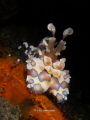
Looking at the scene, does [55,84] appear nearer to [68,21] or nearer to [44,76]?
[44,76]

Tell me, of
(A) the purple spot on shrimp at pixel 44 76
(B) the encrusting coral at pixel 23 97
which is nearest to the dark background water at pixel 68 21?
(A) the purple spot on shrimp at pixel 44 76

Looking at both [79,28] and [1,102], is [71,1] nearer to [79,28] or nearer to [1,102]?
[79,28]

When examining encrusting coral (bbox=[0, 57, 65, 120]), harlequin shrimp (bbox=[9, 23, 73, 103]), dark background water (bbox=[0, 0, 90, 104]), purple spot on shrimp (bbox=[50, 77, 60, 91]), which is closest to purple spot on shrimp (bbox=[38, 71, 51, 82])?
harlequin shrimp (bbox=[9, 23, 73, 103])

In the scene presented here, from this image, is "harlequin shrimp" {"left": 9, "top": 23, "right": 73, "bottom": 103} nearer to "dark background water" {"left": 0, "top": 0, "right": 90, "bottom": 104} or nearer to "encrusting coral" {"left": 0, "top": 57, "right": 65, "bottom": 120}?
"encrusting coral" {"left": 0, "top": 57, "right": 65, "bottom": 120}

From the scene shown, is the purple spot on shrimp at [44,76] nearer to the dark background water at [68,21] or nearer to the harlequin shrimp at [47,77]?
the harlequin shrimp at [47,77]

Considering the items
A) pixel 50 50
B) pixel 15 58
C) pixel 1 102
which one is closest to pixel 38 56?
pixel 50 50
